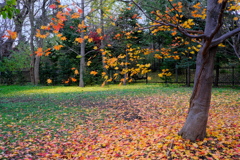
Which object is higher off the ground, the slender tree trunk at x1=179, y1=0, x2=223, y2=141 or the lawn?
the slender tree trunk at x1=179, y1=0, x2=223, y2=141

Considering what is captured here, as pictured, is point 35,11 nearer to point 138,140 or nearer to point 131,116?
point 131,116

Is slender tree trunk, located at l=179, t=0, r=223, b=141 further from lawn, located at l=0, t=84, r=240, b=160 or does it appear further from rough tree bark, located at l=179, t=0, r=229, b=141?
lawn, located at l=0, t=84, r=240, b=160

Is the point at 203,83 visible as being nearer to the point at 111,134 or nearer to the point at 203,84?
the point at 203,84

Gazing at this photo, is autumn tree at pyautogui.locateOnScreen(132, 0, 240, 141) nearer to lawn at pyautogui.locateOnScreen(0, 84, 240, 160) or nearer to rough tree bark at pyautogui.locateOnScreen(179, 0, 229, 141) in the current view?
rough tree bark at pyautogui.locateOnScreen(179, 0, 229, 141)

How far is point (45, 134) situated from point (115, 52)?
568 inches

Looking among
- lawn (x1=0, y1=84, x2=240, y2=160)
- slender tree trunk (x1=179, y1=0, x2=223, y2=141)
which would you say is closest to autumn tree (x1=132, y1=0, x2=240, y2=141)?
slender tree trunk (x1=179, y1=0, x2=223, y2=141)

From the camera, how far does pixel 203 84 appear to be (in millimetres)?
3213

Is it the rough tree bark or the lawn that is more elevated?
the rough tree bark

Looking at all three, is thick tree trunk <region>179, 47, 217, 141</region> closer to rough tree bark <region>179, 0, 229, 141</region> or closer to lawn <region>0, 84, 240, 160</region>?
rough tree bark <region>179, 0, 229, 141</region>

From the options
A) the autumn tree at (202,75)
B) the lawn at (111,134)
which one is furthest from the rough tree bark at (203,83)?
the lawn at (111,134)

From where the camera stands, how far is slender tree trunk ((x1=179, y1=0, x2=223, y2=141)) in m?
3.18

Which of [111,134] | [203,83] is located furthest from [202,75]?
[111,134]

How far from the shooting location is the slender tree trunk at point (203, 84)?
10.4ft

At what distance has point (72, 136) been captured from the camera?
13.7 feet
